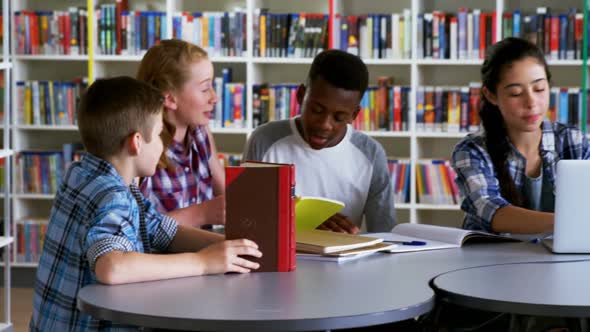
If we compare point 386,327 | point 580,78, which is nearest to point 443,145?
point 580,78

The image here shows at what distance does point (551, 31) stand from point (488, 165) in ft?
7.32

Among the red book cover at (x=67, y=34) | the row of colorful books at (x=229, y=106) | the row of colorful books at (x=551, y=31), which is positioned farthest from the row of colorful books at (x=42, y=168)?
the row of colorful books at (x=551, y=31)

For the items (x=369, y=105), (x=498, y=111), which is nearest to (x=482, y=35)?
(x=369, y=105)

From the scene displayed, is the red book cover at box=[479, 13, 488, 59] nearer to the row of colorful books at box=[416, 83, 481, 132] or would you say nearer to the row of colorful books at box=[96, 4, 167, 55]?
the row of colorful books at box=[416, 83, 481, 132]

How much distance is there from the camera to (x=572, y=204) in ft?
6.68

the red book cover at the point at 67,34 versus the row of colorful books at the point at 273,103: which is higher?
the red book cover at the point at 67,34

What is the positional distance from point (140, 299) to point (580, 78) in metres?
3.69

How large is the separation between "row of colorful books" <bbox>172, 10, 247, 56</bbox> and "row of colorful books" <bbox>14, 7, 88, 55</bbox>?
51cm

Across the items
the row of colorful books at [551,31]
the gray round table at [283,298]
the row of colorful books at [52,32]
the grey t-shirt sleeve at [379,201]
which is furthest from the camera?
the row of colorful books at [52,32]

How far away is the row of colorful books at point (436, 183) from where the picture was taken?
471 centimetres

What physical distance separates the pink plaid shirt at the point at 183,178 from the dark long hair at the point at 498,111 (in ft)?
2.66

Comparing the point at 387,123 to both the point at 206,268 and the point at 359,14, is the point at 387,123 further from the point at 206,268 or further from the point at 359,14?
the point at 206,268

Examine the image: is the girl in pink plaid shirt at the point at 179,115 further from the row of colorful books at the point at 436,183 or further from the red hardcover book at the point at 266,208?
the row of colorful books at the point at 436,183

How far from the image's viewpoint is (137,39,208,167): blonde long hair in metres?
2.62
